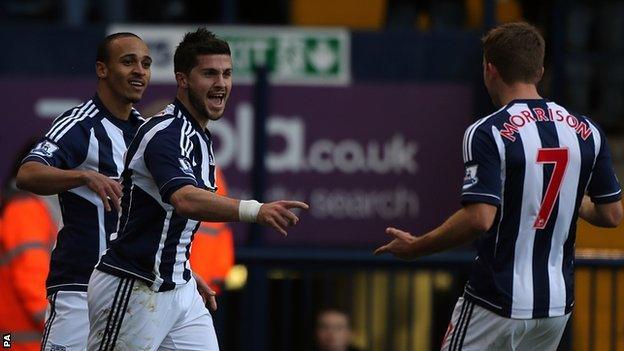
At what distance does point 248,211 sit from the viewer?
658 cm

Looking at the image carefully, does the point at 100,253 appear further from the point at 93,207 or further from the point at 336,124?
the point at 336,124

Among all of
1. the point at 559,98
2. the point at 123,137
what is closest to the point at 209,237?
the point at 123,137

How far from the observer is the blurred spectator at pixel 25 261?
9.18 m

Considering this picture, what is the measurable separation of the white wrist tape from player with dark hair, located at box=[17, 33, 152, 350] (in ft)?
4.67

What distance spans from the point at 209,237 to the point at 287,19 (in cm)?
444

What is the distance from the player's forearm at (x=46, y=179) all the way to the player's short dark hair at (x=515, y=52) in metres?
1.97

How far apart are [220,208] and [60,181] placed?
44.7 inches

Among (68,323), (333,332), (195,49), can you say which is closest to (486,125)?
(195,49)

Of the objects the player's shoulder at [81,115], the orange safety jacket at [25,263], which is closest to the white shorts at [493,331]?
the player's shoulder at [81,115]

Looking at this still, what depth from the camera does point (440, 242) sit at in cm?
669

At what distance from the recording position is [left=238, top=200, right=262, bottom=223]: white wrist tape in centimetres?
656

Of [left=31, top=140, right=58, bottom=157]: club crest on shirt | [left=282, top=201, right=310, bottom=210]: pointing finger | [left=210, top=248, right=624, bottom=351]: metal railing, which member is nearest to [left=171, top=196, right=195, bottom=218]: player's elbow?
[left=282, top=201, right=310, bottom=210]: pointing finger

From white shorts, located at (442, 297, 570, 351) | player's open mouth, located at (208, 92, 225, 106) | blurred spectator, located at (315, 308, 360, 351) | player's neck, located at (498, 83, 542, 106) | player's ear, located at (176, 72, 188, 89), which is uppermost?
player's ear, located at (176, 72, 188, 89)

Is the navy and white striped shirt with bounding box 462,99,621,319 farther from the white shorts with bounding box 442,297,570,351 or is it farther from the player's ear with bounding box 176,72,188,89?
the player's ear with bounding box 176,72,188,89
